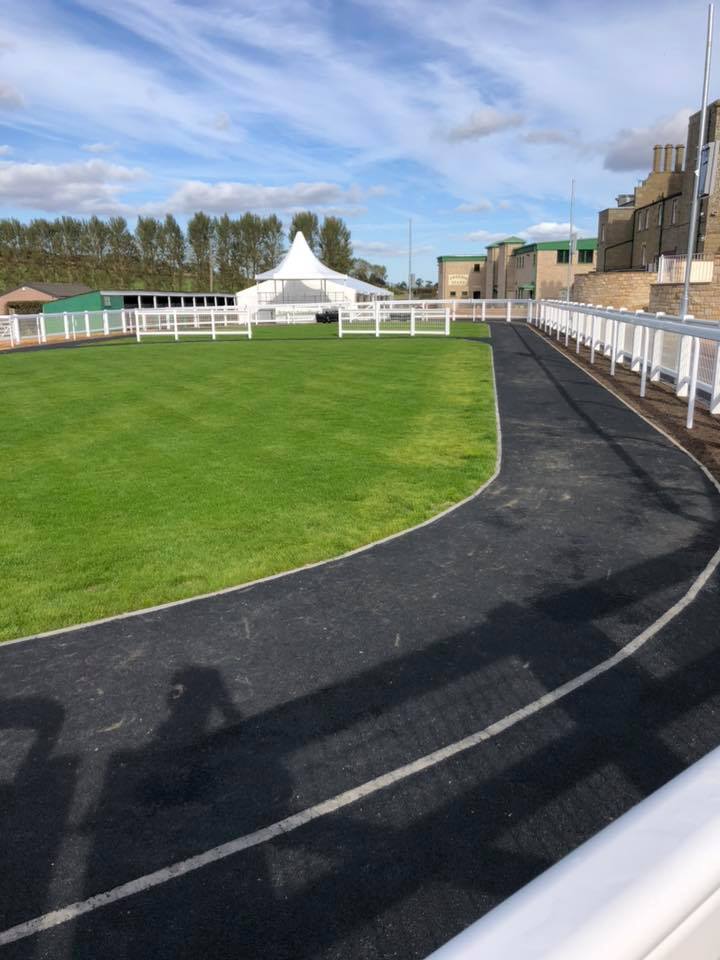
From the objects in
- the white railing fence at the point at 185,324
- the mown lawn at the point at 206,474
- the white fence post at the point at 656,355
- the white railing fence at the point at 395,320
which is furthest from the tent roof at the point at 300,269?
the white fence post at the point at 656,355

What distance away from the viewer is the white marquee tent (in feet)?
186

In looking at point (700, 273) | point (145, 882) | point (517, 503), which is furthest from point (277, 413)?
point (700, 273)

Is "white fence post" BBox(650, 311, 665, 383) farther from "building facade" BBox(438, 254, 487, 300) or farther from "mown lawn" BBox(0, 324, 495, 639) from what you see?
"building facade" BBox(438, 254, 487, 300)

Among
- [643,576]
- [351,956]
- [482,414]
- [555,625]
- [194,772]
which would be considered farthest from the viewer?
[482,414]

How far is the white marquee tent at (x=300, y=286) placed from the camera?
56844mm

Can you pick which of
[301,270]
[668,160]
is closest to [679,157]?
[668,160]

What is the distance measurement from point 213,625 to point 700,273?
111 ft

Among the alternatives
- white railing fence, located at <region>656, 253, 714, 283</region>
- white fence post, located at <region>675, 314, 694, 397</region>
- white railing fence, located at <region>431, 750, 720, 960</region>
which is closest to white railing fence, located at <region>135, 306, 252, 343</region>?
white railing fence, located at <region>656, 253, 714, 283</region>

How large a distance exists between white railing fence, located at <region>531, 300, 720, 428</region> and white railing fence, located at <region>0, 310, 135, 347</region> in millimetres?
27834

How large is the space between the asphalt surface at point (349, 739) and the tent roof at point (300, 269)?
52.6m

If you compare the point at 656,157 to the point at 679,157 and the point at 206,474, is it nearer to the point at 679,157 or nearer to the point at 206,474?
the point at 679,157

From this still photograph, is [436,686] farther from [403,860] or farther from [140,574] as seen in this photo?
[140,574]

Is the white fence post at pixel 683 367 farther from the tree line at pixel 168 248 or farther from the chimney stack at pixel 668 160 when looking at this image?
the tree line at pixel 168 248

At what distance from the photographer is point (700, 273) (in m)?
32.9
